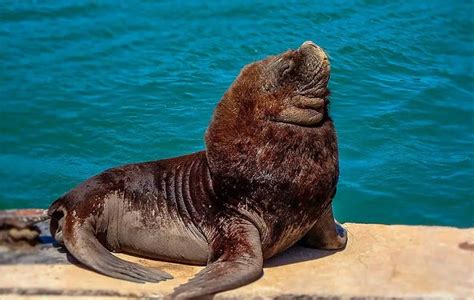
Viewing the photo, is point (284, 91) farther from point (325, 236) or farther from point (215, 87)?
point (215, 87)

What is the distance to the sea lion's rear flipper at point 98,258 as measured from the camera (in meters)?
5.12

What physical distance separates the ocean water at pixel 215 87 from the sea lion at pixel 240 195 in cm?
310

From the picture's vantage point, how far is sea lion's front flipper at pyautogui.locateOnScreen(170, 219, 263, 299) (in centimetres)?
482

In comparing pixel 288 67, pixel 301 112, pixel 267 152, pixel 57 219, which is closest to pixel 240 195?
pixel 267 152

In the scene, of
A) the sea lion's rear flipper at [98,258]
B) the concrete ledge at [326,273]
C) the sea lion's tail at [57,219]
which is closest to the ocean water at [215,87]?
the concrete ledge at [326,273]

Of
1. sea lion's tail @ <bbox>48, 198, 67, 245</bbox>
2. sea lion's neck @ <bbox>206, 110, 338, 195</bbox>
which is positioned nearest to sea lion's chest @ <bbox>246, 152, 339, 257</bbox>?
sea lion's neck @ <bbox>206, 110, 338, 195</bbox>

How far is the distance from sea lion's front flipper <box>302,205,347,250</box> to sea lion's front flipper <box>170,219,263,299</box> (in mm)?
465

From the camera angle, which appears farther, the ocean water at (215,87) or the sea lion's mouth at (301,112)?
the ocean water at (215,87)

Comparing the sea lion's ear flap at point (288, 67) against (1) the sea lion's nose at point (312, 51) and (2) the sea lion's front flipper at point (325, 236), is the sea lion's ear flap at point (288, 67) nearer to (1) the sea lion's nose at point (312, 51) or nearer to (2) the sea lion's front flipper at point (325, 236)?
(1) the sea lion's nose at point (312, 51)

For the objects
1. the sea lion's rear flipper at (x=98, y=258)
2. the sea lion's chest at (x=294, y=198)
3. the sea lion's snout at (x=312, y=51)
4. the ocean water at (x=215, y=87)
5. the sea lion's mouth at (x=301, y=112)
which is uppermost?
the sea lion's snout at (x=312, y=51)

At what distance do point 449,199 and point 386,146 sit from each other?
1153 millimetres

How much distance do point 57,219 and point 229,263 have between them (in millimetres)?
1093

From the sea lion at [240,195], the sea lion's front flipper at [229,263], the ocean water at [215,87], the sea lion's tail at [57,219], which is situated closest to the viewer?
the sea lion's front flipper at [229,263]

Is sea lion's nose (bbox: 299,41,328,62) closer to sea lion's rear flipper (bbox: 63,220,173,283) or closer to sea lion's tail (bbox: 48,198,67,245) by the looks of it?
sea lion's rear flipper (bbox: 63,220,173,283)
